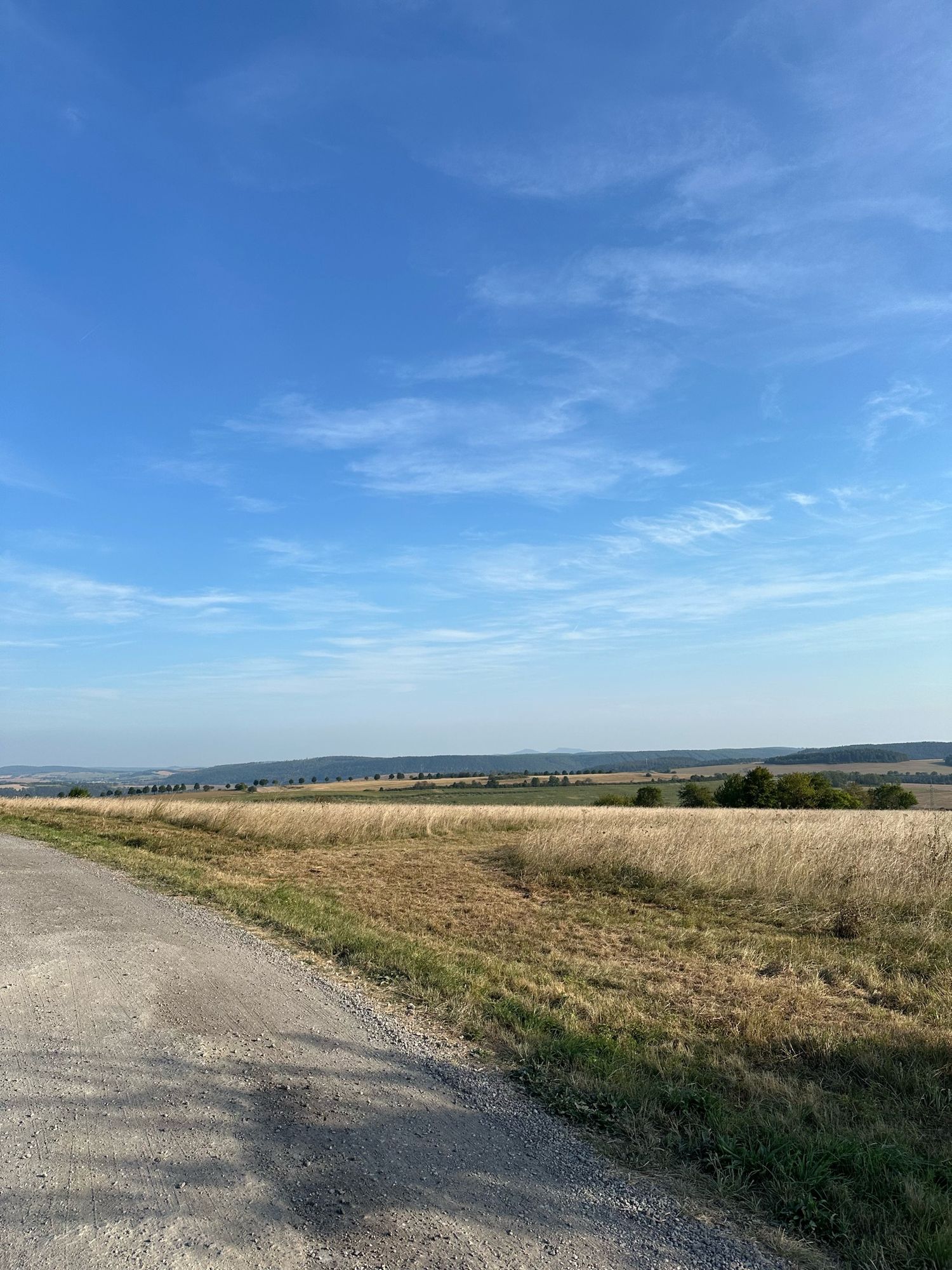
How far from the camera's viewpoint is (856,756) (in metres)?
152

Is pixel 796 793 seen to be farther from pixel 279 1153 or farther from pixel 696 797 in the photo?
pixel 279 1153

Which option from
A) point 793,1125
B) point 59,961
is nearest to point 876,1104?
point 793,1125

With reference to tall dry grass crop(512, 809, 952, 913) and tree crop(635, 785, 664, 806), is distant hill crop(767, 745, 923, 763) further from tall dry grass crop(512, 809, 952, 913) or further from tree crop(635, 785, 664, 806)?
tall dry grass crop(512, 809, 952, 913)

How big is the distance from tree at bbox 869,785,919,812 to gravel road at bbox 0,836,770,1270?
75.1 metres

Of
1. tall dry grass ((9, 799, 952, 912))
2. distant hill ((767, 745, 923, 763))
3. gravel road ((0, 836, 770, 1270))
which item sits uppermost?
gravel road ((0, 836, 770, 1270))

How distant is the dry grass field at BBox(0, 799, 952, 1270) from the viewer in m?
4.35

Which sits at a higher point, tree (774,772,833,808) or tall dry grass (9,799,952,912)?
→ tall dry grass (9,799,952,912)

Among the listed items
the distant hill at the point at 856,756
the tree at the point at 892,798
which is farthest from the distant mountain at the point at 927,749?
the tree at the point at 892,798

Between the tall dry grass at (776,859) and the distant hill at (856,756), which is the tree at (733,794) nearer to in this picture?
the tall dry grass at (776,859)

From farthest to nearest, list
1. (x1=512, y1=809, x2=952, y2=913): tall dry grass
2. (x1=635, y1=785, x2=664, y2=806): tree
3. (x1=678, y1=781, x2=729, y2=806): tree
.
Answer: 1. (x1=635, y1=785, x2=664, y2=806): tree
2. (x1=678, y1=781, x2=729, y2=806): tree
3. (x1=512, y1=809, x2=952, y2=913): tall dry grass

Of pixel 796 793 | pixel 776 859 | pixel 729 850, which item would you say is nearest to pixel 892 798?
pixel 796 793

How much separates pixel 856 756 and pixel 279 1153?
169 metres

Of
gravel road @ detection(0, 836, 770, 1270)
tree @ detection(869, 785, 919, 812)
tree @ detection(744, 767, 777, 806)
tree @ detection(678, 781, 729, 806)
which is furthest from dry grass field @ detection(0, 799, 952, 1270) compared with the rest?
tree @ detection(869, 785, 919, 812)

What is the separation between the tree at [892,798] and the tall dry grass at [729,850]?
5151cm
